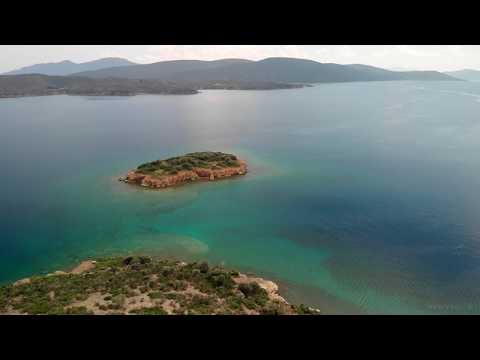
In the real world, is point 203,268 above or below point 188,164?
below

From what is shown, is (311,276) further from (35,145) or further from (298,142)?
(35,145)

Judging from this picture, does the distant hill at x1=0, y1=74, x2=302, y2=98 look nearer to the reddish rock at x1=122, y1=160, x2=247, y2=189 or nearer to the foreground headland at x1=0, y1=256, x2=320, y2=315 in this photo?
the reddish rock at x1=122, y1=160, x2=247, y2=189

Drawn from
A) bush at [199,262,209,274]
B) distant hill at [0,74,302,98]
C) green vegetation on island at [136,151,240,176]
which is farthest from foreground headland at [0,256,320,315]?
distant hill at [0,74,302,98]

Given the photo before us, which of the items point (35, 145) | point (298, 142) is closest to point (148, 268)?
point (298, 142)

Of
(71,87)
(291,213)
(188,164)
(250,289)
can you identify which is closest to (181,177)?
(188,164)

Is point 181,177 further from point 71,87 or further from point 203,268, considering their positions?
point 71,87
